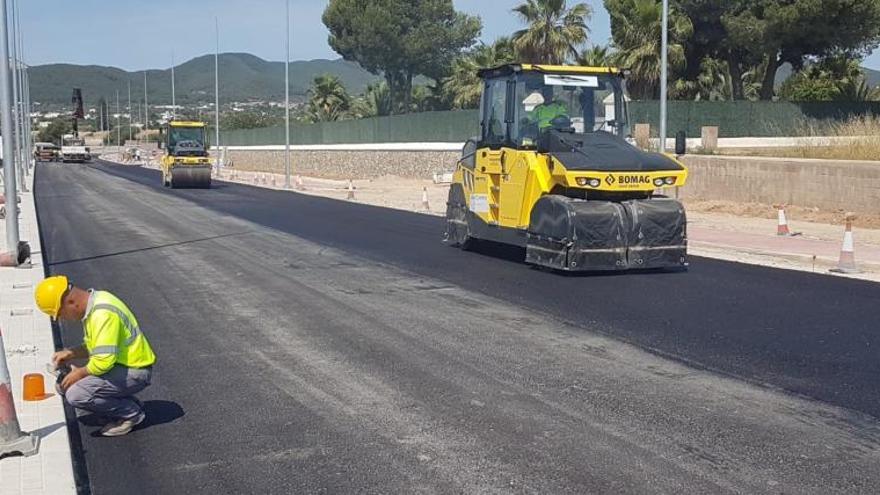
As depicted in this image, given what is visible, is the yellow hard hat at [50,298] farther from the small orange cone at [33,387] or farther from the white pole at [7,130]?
the white pole at [7,130]

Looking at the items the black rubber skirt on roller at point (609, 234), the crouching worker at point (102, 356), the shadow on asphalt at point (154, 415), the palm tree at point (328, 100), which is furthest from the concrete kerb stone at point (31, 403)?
the palm tree at point (328, 100)

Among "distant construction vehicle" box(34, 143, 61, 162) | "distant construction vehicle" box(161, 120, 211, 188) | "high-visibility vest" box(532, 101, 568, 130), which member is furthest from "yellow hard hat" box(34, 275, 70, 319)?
"distant construction vehicle" box(34, 143, 61, 162)

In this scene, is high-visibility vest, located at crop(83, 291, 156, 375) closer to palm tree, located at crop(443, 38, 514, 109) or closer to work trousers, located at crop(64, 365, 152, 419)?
work trousers, located at crop(64, 365, 152, 419)

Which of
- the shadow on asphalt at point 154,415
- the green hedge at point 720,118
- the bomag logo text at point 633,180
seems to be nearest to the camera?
the shadow on asphalt at point 154,415

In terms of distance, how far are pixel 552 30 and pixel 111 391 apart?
153 feet

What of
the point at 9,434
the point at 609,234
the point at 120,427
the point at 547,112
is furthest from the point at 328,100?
the point at 9,434

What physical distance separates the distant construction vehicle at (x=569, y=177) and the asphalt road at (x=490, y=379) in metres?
0.45

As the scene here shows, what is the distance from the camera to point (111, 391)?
6.93 metres

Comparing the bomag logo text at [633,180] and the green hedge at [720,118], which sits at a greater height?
the green hedge at [720,118]

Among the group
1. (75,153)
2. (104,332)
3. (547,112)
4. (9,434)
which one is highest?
(547,112)

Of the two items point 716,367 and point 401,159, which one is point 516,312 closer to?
point 716,367

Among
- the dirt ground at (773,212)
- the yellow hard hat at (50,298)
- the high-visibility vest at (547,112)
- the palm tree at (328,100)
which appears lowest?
the dirt ground at (773,212)

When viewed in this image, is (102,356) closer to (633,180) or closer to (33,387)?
(33,387)

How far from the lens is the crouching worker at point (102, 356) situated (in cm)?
677
